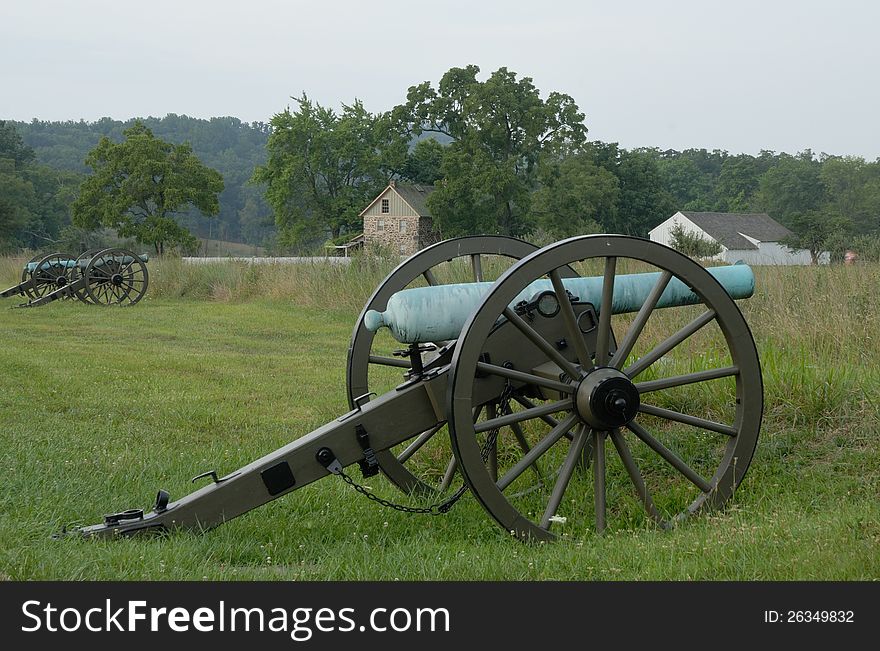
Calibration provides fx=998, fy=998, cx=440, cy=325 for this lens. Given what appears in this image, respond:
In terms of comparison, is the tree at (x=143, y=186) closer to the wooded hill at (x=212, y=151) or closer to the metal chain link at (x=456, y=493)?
the wooded hill at (x=212, y=151)

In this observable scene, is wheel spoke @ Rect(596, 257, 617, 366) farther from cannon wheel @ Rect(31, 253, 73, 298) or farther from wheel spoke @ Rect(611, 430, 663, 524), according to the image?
cannon wheel @ Rect(31, 253, 73, 298)

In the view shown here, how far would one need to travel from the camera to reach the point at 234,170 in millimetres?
98125

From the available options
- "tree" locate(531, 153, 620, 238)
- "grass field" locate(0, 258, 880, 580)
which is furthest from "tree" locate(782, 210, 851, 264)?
"grass field" locate(0, 258, 880, 580)

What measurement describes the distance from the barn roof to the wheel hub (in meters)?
55.1

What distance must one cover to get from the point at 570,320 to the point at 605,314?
17 cm

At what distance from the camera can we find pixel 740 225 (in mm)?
65000

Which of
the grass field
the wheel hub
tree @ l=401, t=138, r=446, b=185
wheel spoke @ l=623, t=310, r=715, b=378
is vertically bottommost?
the grass field

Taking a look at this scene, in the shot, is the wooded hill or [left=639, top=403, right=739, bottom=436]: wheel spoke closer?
[left=639, top=403, right=739, bottom=436]: wheel spoke

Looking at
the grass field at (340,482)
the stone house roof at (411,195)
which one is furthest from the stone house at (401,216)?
the grass field at (340,482)

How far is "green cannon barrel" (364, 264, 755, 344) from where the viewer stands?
456 cm

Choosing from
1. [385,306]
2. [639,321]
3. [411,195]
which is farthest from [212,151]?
[639,321]

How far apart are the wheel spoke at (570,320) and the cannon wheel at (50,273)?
19.3 metres

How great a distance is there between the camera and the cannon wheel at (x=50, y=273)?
71.6ft
